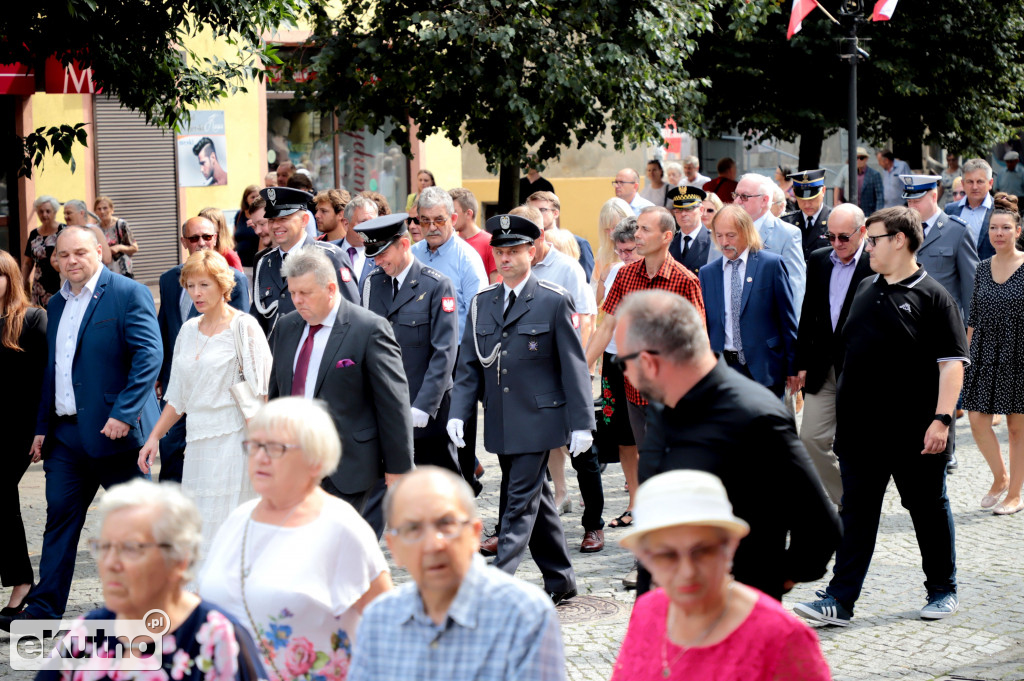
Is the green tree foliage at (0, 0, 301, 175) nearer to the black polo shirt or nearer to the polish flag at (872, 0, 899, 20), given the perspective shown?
the black polo shirt

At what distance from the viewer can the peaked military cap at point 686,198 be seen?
10.4 metres

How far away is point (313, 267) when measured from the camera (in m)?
6.36

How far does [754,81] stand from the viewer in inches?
896

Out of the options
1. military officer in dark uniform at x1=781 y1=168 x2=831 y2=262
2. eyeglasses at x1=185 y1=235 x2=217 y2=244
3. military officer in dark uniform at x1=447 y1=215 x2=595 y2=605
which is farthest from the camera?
military officer in dark uniform at x1=781 y1=168 x2=831 y2=262

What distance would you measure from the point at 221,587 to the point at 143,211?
50.2 ft

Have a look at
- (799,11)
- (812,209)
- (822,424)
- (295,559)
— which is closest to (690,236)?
(812,209)

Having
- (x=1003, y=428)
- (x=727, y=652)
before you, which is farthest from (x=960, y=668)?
(x=1003, y=428)

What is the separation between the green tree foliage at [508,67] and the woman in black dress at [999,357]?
18.9 ft

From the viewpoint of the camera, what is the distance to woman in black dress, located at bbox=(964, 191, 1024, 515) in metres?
9.54

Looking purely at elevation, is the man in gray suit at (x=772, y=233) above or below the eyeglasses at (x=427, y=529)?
above

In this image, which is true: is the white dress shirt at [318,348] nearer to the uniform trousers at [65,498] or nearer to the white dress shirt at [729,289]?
the uniform trousers at [65,498]

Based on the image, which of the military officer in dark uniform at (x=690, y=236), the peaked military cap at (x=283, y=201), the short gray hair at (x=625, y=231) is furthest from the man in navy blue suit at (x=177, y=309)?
the military officer in dark uniform at (x=690, y=236)

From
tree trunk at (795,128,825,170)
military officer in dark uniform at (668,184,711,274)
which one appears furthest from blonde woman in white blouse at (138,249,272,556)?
tree trunk at (795,128,825,170)

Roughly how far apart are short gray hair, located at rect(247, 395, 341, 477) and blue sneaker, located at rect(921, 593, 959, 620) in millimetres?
3851
